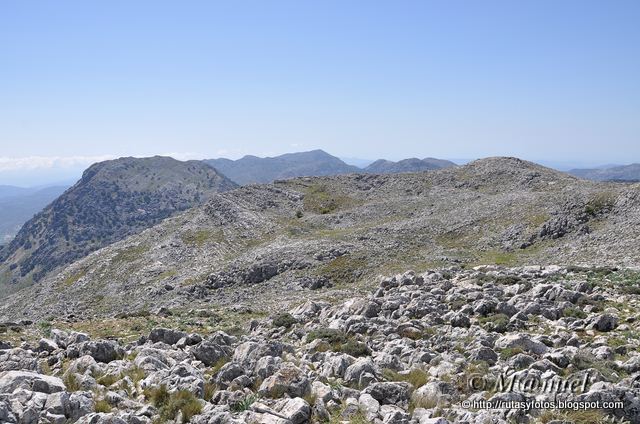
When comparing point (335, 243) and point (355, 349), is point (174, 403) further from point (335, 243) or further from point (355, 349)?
point (335, 243)

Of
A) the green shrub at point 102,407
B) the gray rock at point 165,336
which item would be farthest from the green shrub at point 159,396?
the gray rock at point 165,336

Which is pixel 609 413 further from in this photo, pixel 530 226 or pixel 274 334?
pixel 530 226

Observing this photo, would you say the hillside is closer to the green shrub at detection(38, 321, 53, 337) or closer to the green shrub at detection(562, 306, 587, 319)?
the green shrub at detection(38, 321, 53, 337)

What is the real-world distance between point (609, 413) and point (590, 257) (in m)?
34.4

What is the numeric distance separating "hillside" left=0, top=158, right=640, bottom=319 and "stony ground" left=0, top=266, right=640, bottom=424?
55.5 feet

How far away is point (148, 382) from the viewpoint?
15.4 meters

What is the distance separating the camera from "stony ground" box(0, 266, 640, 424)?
42.2ft

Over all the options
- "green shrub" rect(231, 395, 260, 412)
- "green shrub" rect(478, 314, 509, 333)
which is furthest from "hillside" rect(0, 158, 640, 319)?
"green shrub" rect(231, 395, 260, 412)

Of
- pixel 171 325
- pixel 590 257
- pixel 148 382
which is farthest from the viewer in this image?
pixel 590 257

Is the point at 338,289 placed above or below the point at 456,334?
below

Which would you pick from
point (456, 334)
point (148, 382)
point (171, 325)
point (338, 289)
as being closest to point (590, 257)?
point (338, 289)

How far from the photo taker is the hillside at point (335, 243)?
48969mm

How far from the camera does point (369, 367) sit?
15977 mm

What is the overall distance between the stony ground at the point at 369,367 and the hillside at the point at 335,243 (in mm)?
16908
